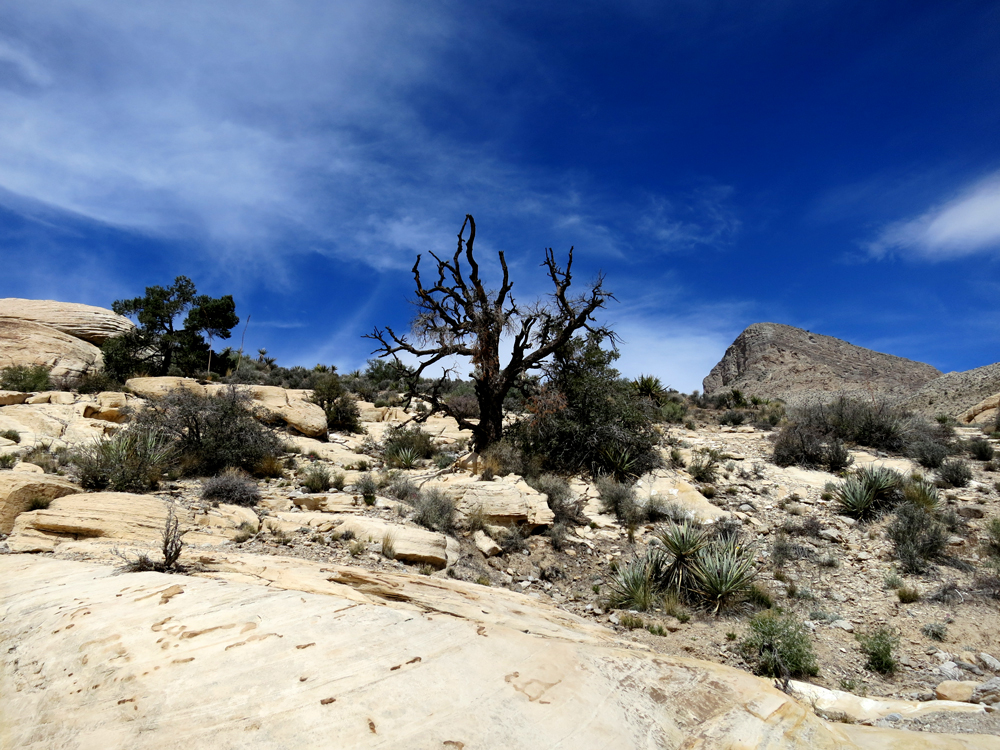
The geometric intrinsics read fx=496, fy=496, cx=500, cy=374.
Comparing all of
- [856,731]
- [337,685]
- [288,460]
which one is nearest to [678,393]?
[288,460]

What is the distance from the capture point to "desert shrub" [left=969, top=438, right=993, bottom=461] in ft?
41.6

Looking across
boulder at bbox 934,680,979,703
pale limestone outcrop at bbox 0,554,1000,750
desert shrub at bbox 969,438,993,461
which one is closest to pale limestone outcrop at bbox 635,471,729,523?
boulder at bbox 934,680,979,703

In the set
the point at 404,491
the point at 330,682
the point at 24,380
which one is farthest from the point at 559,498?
the point at 24,380

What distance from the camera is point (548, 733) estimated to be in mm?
3238

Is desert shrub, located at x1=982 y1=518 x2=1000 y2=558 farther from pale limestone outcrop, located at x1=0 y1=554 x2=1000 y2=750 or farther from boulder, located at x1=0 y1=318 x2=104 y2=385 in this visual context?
boulder, located at x1=0 y1=318 x2=104 y2=385

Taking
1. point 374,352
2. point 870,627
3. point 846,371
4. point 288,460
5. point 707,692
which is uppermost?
point 846,371

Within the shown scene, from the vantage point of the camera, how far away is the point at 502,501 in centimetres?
1042

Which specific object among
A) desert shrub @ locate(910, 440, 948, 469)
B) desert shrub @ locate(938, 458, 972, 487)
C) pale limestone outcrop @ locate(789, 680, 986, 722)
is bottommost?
pale limestone outcrop @ locate(789, 680, 986, 722)

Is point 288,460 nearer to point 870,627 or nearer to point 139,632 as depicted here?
point 139,632

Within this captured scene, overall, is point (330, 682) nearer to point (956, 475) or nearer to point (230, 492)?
point (230, 492)

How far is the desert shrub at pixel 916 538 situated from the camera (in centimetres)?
834

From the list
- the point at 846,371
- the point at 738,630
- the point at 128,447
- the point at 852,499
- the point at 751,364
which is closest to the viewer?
the point at 738,630

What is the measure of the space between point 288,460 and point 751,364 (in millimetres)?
36339

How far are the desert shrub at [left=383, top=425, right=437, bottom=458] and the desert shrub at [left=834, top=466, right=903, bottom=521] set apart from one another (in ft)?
35.2
